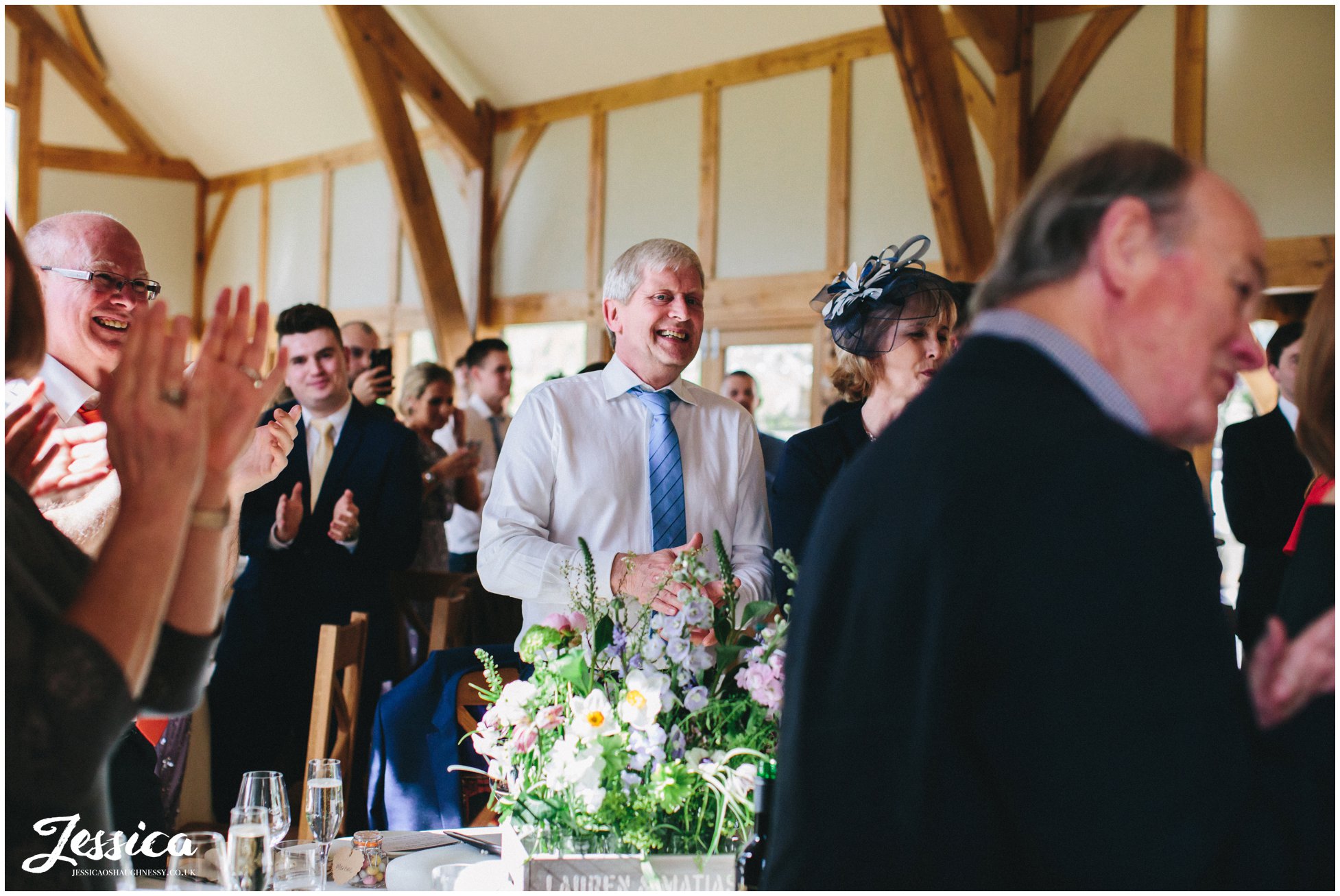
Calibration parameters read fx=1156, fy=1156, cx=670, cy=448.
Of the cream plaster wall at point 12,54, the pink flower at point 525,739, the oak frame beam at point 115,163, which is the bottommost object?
the pink flower at point 525,739

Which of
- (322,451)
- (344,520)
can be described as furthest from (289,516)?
(322,451)

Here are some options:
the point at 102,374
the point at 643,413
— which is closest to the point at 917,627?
the point at 102,374

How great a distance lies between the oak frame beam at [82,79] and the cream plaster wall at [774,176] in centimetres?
688

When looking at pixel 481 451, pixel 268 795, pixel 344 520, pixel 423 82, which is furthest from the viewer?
pixel 423 82

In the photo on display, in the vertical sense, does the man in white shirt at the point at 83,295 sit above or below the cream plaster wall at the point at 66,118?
below

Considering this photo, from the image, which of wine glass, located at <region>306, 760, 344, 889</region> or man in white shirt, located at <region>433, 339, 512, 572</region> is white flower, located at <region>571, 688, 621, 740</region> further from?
man in white shirt, located at <region>433, 339, 512, 572</region>

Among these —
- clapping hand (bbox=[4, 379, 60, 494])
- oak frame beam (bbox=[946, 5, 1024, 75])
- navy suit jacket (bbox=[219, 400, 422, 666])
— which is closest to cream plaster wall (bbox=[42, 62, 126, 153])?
oak frame beam (bbox=[946, 5, 1024, 75])

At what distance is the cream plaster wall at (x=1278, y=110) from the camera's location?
6.03 m

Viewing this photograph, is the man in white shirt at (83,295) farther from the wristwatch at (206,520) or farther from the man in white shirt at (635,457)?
the wristwatch at (206,520)

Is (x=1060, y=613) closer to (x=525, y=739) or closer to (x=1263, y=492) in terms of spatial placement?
(x=525, y=739)

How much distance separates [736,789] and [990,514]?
25.1 inches

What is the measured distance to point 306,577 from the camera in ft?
11.7

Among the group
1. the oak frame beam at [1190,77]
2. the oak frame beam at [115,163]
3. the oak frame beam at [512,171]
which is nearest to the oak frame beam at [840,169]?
the oak frame beam at [1190,77]

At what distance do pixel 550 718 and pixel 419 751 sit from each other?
106 cm
